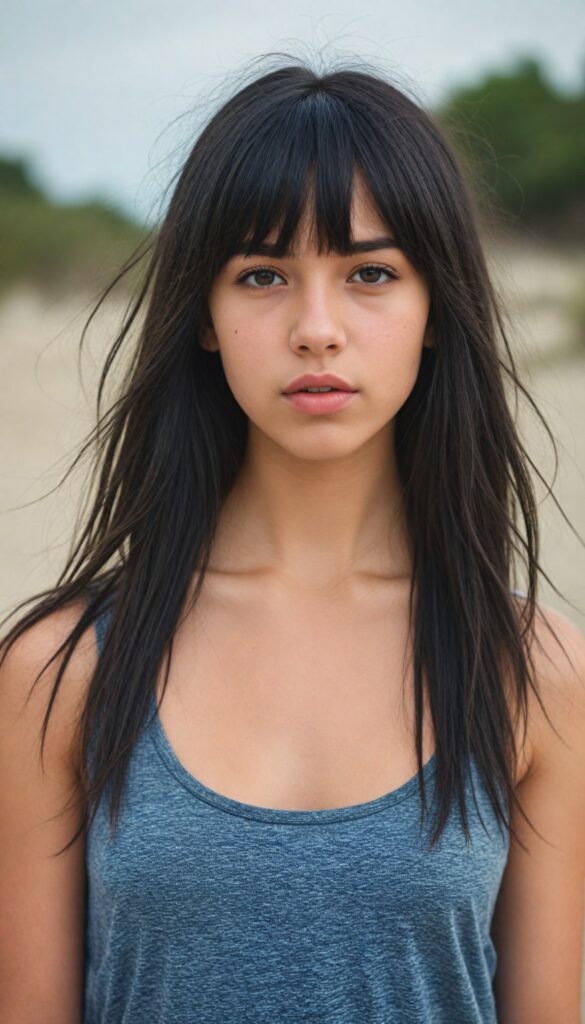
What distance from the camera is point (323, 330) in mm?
1584

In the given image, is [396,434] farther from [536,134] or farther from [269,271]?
[536,134]

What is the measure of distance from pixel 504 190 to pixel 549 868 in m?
12.8

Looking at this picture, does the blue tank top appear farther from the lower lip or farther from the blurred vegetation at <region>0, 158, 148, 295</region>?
the blurred vegetation at <region>0, 158, 148, 295</region>

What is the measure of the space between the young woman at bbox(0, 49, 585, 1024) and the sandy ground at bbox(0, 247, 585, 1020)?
4.64 meters

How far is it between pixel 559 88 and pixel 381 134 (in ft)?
43.2

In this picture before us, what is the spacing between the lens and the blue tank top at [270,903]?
64.2 inches

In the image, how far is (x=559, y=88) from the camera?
45.8 feet

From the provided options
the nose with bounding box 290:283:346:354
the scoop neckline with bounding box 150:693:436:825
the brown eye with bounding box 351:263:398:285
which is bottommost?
the scoop neckline with bounding box 150:693:436:825

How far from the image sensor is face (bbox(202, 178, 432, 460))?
5.29 feet

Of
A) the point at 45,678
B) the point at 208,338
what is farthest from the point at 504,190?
the point at 45,678

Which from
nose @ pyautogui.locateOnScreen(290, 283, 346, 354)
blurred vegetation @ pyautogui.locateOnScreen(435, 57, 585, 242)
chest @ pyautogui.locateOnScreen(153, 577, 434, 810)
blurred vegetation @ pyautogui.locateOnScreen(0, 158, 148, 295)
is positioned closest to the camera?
nose @ pyautogui.locateOnScreen(290, 283, 346, 354)

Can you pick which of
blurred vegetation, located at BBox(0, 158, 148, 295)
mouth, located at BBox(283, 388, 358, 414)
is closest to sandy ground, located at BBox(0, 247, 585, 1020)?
blurred vegetation, located at BBox(0, 158, 148, 295)

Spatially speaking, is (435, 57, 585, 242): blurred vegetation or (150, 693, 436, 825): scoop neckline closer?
(150, 693, 436, 825): scoop neckline

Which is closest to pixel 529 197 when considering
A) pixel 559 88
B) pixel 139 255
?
pixel 559 88
